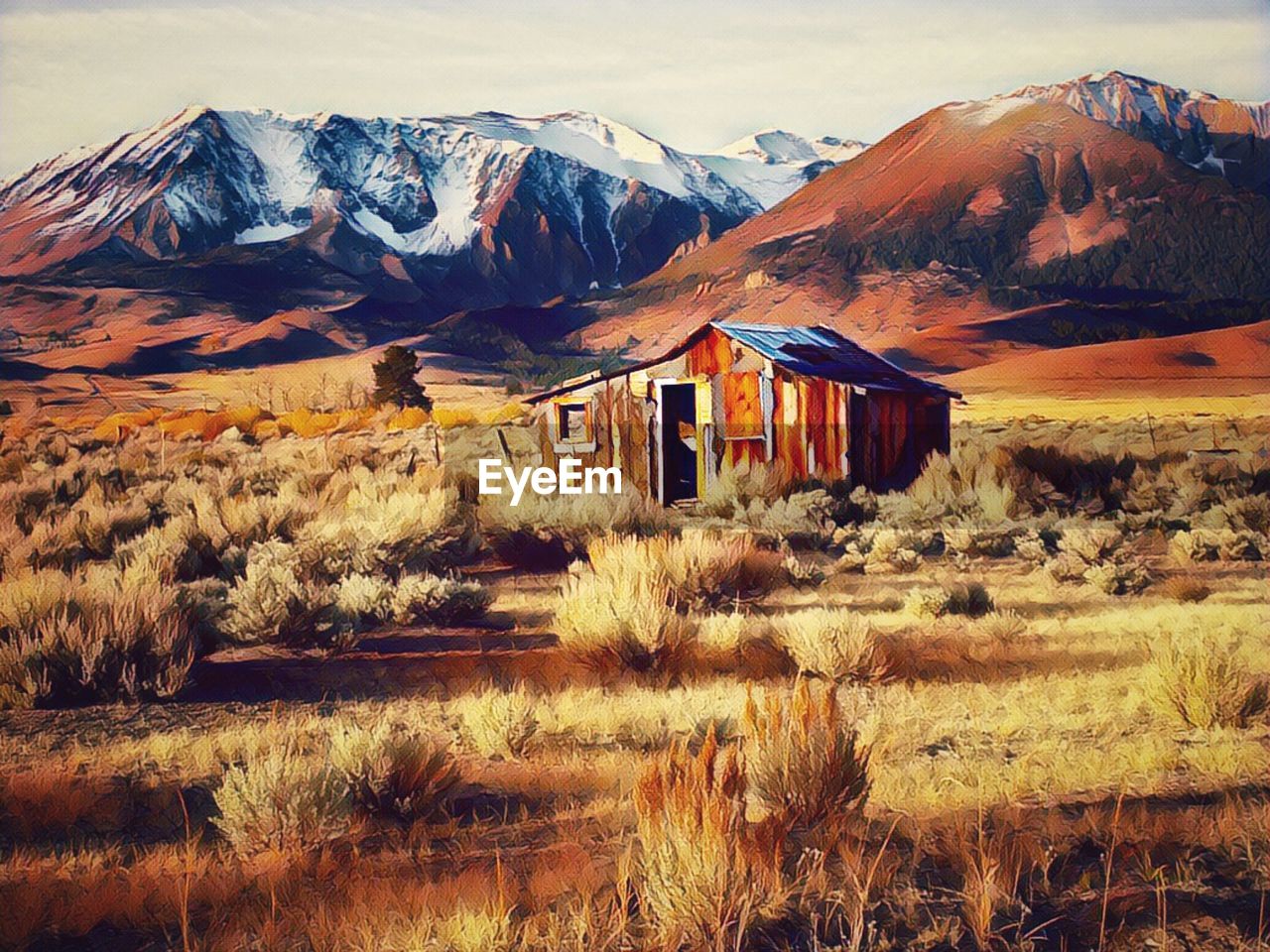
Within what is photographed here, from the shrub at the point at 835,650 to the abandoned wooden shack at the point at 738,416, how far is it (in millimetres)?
7951

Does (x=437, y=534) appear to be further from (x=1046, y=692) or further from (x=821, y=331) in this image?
(x=821, y=331)

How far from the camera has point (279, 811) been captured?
3.55m

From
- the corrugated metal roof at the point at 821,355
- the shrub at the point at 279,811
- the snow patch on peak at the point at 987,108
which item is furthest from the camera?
the snow patch on peak at the point at 987,108

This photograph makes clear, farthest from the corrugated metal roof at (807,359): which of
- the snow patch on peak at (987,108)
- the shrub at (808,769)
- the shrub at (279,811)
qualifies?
the snow patch on peak at (987,108)

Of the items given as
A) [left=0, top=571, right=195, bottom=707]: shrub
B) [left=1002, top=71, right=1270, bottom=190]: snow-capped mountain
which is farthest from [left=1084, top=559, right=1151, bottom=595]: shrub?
[left=1002, top=71, right=1270, bottom=190]: snow-capped mountain

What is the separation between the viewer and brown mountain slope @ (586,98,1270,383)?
3219cm

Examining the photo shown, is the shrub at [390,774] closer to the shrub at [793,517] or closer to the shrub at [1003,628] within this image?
the shrub at [1003,628]

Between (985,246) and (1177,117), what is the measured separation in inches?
255

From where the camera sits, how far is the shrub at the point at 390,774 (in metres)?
3.83

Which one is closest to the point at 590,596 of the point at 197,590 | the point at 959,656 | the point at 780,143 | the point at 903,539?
the point at 959,656

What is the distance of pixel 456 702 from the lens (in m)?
5.39

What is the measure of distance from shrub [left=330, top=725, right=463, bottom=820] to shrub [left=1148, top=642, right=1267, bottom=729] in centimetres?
330

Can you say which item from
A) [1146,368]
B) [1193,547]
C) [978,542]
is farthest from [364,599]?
[1146,368]

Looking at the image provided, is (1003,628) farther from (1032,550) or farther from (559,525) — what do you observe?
(559,525)
